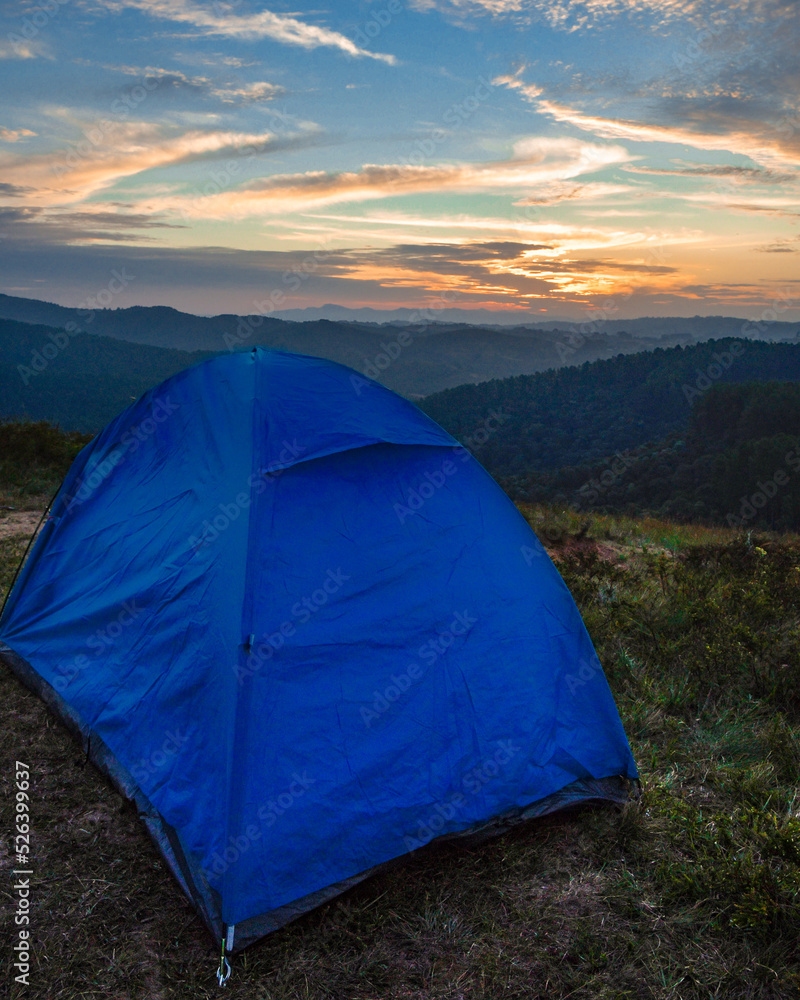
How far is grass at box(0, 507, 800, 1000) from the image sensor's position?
8.45 ft

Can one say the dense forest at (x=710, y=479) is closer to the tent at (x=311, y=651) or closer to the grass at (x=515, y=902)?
the grass at (x=515, y=902)

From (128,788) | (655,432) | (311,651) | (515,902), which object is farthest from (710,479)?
(128,788)

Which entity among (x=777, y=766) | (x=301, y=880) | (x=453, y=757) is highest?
(x=453, y=757)

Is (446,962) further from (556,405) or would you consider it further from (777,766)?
(556,405)

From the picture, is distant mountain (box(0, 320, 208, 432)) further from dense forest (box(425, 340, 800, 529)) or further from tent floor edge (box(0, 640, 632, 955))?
tent floor edge (box(0, 640, 632, 955))

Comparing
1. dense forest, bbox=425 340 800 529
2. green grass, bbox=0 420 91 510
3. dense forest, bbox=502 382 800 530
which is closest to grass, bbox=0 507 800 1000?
green grass, bbox=0 420 91 510

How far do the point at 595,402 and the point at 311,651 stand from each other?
85.0m

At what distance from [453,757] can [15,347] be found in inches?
6497

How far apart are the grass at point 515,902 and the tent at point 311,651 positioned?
0.20 meters

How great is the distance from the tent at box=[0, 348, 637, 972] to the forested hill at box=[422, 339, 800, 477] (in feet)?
159

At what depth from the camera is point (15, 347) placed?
139875 millimetres

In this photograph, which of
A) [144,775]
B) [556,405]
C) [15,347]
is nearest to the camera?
[144,775]

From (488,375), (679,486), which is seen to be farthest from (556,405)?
Result: (488,375)

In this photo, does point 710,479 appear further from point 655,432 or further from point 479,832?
point 479,832
